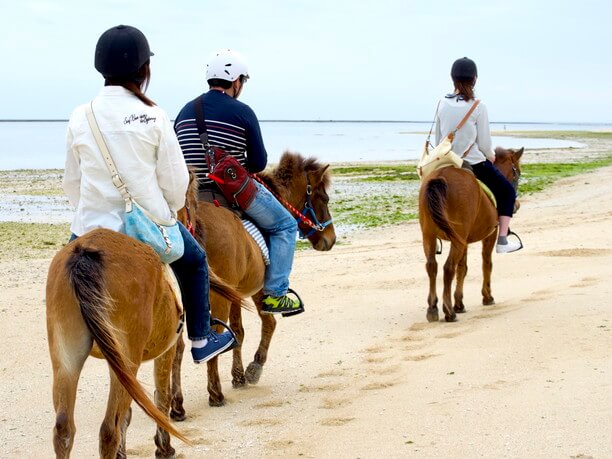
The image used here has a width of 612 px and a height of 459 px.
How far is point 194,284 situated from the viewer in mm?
5055

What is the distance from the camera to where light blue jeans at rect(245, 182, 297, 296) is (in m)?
7.00

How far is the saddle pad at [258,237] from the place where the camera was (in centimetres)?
698

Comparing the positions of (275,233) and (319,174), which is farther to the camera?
(319,174)

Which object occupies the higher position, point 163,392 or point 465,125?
point 465,125

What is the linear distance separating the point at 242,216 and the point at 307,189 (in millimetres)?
1022

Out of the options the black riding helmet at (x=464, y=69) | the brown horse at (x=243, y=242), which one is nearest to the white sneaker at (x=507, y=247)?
the black riding helmet at (x=464, y=69)

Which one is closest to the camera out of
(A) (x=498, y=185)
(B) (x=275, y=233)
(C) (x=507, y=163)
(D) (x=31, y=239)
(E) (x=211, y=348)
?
(E) (x=211, y=348)

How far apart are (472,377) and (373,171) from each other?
93.1 feet

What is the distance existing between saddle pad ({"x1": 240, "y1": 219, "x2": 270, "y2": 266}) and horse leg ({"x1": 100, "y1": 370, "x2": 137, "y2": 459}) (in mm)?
2838

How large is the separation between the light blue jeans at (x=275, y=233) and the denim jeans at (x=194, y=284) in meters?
1.77

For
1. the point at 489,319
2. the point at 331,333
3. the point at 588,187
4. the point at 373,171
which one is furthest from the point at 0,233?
the point at 373,171

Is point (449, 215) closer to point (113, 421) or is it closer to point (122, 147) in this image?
point (122, 147)

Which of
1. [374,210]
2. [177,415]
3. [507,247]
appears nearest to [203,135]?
[177,415]

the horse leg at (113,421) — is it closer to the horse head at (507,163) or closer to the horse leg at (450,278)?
the horse leg at (450,278)
